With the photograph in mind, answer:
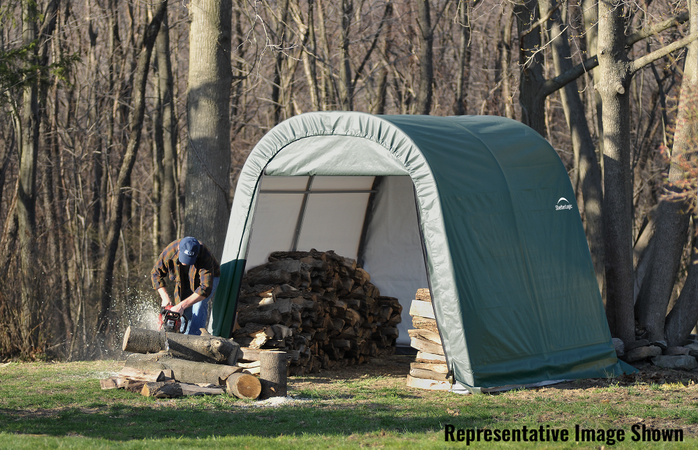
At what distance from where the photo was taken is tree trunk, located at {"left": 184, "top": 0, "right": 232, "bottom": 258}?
9797 mm

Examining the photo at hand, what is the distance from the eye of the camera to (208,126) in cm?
989

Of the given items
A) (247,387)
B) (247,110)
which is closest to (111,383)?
(247,387)

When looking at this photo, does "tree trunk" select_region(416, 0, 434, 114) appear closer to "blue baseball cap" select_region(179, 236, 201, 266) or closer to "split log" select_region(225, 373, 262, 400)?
"blue baseball cap" select_region(179, 236, 201, 266)

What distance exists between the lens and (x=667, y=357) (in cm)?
931

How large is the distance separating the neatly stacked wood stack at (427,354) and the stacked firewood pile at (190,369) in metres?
1.53

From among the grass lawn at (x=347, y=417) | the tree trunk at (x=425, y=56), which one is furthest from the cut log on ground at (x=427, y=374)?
the tree trunk at (x=425, y=56)

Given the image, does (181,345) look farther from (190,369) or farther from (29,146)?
(29,146)

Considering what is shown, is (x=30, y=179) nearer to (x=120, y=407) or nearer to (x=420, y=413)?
(x=120, y=407)

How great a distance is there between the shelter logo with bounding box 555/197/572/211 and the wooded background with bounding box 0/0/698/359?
122 cm

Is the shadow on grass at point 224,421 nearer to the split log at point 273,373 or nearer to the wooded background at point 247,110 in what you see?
the split log at point 273,373

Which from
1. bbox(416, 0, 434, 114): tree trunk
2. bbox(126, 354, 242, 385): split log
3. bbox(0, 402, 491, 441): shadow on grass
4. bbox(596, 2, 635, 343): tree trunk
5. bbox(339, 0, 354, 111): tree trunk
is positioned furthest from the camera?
bbox(339, 0, 354, 111): tree trunk

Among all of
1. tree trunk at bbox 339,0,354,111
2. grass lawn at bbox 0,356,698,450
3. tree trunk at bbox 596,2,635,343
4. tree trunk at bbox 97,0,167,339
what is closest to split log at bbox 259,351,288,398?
grass lawn at bbox 0,356,698,450

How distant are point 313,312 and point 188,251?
67.8 inches

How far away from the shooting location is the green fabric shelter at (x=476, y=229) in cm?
723
